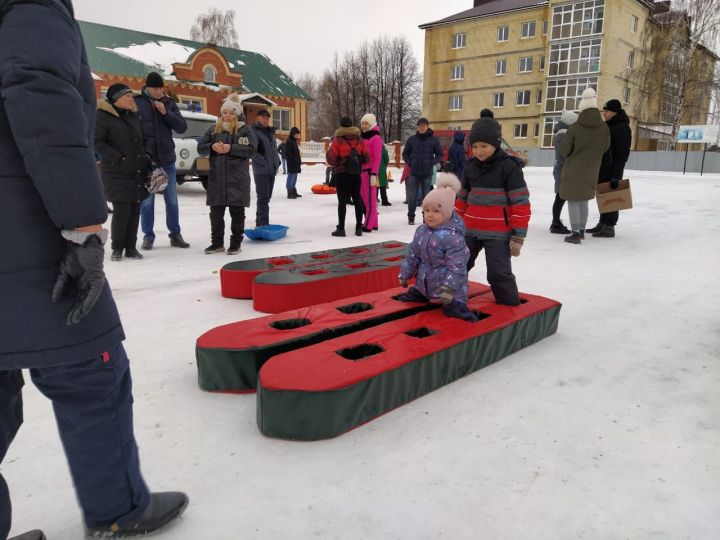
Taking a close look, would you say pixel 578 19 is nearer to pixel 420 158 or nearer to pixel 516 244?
pixel 420 158

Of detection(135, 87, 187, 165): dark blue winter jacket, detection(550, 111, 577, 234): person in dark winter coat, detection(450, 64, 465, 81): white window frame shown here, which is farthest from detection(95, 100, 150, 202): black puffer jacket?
detection(450, 64, 465, 81): white window frame

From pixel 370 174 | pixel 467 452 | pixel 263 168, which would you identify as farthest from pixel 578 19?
pixel 467 452

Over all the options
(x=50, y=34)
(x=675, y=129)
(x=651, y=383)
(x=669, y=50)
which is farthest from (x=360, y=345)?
(x=669, y=50)

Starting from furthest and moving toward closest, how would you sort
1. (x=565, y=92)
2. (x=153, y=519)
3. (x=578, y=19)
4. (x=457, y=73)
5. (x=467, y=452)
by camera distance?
1. (x=457, y=73)
2. (x=565, y=92)
3. (x=578, y=19)
4. (x=467, y=452)
5. (x=153, y=519)

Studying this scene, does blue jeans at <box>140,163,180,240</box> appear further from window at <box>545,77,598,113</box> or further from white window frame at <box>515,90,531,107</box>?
white window frame at <box>515,90,531,107</box>

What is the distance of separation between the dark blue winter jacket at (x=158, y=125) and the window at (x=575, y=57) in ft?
118

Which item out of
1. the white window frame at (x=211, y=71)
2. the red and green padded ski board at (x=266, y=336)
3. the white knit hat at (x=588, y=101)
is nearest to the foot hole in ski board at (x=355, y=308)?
the red and green padded ski board at (x=266, y=336)

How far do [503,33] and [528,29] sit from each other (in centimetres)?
187

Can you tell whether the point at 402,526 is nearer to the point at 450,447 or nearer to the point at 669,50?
the point at 450,447

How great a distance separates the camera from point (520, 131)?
3822cm

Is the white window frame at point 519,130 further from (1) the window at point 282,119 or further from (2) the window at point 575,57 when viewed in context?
(1) the window at point 282,119

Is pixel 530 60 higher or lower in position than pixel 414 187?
higher

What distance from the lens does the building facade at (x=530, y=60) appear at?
34.3 meters

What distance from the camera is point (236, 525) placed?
1721 mm
